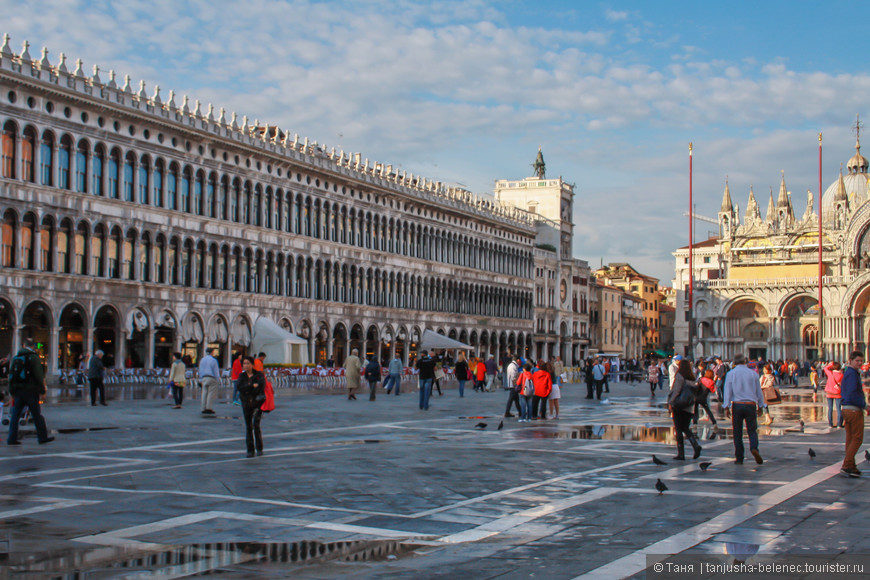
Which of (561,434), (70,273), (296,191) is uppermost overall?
(296,191)

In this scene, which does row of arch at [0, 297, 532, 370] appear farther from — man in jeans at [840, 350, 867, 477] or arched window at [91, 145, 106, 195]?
man in jeans at [840, 350, 867, 477]

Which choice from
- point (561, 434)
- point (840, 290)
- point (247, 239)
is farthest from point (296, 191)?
point (840, 290)

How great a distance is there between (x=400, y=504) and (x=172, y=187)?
138 ft

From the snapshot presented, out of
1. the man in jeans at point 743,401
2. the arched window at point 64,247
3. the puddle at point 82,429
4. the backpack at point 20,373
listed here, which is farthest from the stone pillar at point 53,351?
the man in jeans at point 743,401

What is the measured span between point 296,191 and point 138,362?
51.7 ft

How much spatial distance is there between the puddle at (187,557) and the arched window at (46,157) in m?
37.4

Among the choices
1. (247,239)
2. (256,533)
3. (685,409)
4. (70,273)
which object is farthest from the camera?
(247,239)

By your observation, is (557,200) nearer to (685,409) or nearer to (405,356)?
(405,356)

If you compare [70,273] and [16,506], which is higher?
[70,273]

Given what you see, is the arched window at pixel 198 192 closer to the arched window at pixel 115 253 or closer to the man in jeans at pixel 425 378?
the arched window at pixel 115 253

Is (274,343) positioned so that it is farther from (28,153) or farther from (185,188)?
(28,153)

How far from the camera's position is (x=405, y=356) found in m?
68.1

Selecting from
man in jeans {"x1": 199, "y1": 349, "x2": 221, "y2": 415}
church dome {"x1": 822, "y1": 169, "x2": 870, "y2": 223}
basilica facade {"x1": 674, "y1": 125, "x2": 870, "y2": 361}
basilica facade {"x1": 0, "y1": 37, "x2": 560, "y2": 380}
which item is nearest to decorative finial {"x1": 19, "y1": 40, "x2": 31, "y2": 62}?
basilica facade {"x1": 0, "y1": 37, "x2": 560, "y2": 380}

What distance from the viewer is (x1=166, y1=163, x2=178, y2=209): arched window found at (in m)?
49.2
